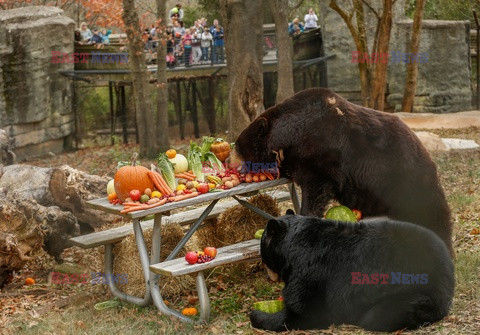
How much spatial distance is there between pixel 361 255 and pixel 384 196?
1.06 m

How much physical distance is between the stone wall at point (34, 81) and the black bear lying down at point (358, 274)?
15641mm

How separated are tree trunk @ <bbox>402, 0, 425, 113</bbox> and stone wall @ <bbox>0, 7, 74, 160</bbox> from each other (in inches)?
400

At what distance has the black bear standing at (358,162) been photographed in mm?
6840

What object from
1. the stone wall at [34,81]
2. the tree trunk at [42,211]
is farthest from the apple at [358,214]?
the stone wall at [34,81]

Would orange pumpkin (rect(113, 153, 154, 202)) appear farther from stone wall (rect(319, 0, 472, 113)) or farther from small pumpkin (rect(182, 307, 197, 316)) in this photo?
stone wall (rect(319, 0, 472, 113))

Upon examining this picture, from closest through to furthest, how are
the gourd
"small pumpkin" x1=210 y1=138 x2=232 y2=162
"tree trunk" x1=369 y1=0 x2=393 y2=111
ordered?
the gourd → "small pumpkin" x1=210 y1=138 x2=232 y2=162 → "tree trunk" x1=369 y1=0 x2=393 y2=111

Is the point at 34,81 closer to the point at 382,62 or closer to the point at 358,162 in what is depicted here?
the point at 382,62

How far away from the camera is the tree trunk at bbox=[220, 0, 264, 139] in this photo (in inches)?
470

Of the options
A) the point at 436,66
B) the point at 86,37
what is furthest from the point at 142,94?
the point at 436,66

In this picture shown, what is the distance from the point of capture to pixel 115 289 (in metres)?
7.80

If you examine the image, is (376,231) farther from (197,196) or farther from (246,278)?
(246,278)

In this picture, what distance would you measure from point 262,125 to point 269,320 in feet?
6.60

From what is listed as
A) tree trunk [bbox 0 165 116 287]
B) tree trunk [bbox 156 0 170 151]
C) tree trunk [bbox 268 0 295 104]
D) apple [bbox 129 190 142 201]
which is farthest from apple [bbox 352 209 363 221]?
tree trunk [bbox 156 0 170 151]

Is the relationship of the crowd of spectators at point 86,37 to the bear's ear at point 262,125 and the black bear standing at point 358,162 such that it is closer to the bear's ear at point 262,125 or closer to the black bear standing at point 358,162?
the bear's ear at point 262,125
